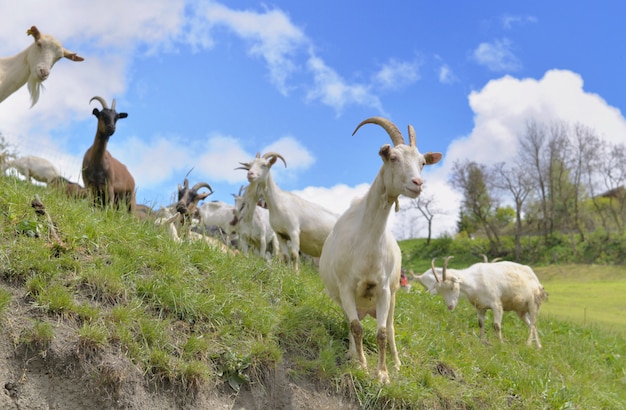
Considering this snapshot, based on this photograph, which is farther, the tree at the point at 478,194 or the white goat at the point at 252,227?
the tree at the point at 478,194

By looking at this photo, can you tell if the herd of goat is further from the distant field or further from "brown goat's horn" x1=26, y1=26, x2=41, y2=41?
the distant field

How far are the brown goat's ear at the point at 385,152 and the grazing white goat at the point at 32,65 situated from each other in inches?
230

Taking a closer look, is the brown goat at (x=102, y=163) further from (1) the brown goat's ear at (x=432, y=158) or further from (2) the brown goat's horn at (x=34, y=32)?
(1) the brown goat's ear at (x=432, y=158)

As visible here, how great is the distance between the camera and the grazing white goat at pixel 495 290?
12328 millimetres

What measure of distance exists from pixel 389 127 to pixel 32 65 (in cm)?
591

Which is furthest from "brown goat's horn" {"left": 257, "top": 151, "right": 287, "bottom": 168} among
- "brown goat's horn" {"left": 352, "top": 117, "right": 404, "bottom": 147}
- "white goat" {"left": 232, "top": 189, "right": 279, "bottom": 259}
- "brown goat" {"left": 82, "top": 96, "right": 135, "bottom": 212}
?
"brown goat's horn" {"left": 352, "top": 117, "right": 404, "bottom": 147}

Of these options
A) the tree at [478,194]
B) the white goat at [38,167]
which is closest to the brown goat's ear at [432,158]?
the white goat at [38,167]

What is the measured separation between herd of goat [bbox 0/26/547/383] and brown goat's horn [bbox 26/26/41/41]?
0.02 meters

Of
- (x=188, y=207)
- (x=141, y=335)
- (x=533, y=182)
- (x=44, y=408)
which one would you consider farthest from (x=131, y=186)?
(x=533, y=182)

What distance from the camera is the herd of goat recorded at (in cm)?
688

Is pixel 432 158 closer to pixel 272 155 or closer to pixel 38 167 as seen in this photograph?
pixel 272 155

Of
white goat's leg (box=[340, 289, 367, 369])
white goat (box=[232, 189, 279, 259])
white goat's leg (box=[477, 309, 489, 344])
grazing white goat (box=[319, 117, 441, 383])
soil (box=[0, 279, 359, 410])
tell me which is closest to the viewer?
soil (box=[0, 279, 359, 410])

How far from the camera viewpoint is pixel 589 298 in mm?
A: 24469

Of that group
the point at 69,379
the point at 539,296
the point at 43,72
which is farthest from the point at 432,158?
the point at 539,296
